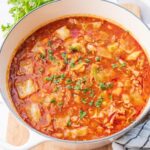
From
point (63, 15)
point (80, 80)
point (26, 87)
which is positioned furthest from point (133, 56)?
point (26, 87)

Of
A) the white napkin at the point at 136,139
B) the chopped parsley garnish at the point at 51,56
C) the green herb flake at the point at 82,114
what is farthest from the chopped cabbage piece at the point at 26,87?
the white napkin at the point at 136,139

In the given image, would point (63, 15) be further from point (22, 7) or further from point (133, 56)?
point (133, 56)

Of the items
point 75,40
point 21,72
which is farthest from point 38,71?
point 75,40

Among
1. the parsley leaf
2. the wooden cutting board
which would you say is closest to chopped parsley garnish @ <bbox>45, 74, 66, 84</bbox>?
the wooden cutting board

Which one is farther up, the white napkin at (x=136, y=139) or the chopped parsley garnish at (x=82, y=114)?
the chopped parsley garnish at (x=82, y=114)

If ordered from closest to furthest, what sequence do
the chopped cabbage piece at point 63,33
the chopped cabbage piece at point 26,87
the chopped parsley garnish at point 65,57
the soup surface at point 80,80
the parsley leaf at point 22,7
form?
the soup surface at point 80,80 < the chopped cabbage piece at point 26,87 < the chopped parsley garnish at point 65,57 < the chopped cabbage piece at point 63,33 < the parsley leaf at point 22,7

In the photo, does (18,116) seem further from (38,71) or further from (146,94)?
(146,94)

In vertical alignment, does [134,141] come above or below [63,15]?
below

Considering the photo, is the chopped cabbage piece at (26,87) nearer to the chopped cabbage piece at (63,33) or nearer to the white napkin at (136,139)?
the chopped cabbage piece at (63,33)

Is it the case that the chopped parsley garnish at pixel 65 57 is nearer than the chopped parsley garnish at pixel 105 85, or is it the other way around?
the chopped parsley garnish at pixel 105 85
